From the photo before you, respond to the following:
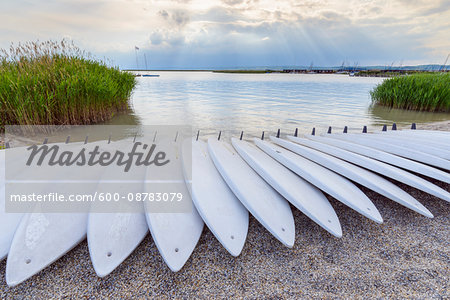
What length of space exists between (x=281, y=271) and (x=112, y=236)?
3.28 feet

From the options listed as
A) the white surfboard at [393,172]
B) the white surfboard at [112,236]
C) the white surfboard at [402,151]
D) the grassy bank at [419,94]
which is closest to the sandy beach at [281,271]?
the white surfboard at [112,236]

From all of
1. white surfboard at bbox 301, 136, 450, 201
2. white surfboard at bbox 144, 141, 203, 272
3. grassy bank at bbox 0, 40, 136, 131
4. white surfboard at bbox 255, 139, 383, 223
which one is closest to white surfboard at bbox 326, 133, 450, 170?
white surfboard at bbox 301, 136, 450, 201

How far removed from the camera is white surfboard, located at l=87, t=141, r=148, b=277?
1.17 m

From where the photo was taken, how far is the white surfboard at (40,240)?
1104 mm

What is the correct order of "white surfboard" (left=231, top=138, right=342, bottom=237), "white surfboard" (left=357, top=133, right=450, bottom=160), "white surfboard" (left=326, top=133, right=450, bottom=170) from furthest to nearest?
"white surfboard" (left=357, top=133, right=450, bottom=160) → "white surfboard" (left=326, top=133, right=450, bottom=170) → "white surfboard" (left=231, top=138, right=342, bottom=237)

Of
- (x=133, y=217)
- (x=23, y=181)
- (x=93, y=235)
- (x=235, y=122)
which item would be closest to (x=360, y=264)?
(x=133, y=217)

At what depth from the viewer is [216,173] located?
6.69ft

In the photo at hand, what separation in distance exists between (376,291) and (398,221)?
0.81 metres

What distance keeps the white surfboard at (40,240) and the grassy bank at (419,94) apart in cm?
1003

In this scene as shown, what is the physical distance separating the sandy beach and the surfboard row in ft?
0.43

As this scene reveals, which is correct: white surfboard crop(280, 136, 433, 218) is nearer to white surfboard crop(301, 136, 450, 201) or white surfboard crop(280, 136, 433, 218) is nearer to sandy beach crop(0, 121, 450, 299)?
white surfboard crop(301, 136, 450, 201)

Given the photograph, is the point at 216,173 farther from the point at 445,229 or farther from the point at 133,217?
the point at 445,229

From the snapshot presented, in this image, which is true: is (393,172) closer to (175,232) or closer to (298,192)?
(298,192)

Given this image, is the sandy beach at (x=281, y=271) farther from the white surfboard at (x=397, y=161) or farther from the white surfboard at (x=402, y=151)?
the white surfboard at (x=402, y=151)
